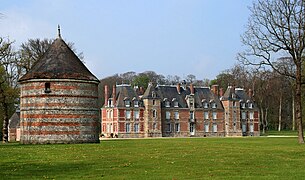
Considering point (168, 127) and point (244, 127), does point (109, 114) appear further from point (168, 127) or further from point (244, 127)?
point (244, 127)

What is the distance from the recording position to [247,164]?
17438 mm

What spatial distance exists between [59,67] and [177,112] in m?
39.8

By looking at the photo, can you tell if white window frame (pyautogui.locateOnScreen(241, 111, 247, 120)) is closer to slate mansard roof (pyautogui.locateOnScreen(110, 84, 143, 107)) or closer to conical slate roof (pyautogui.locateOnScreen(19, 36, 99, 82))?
slate mansard roof (pyautogui.locateOnScreen(110, 84, 143, 107))

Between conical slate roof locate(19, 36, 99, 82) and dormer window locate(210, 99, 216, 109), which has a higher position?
conical slate roof locate(19, 36, 99, 82)

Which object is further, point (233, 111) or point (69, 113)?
point (233, 111)

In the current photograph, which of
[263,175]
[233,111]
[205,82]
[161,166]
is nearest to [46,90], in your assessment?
[161,166]

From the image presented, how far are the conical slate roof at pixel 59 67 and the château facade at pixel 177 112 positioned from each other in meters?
32.0

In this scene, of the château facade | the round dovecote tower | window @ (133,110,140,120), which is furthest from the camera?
window @ (133,110,140,120)

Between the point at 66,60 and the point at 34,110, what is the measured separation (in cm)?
440

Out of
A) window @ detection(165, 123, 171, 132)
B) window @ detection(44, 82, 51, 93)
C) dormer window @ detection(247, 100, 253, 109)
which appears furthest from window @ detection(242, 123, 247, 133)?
window @ detection(44, 82, 51, 93)

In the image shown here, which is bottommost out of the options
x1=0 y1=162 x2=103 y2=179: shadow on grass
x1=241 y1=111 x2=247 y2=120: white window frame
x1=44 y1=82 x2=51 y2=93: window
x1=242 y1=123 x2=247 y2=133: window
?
x1=242 y1=123 x2=247 y2=133: window

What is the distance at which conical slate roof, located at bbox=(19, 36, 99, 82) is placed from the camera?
3459 centimetres

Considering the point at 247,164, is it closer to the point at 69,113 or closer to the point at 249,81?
the point at 69,113

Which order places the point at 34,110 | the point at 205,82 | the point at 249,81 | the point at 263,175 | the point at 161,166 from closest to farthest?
the point at 263,175 → the point at 161,166 → the point at 34,110 → the point at 249,81 → the point at 205,82
